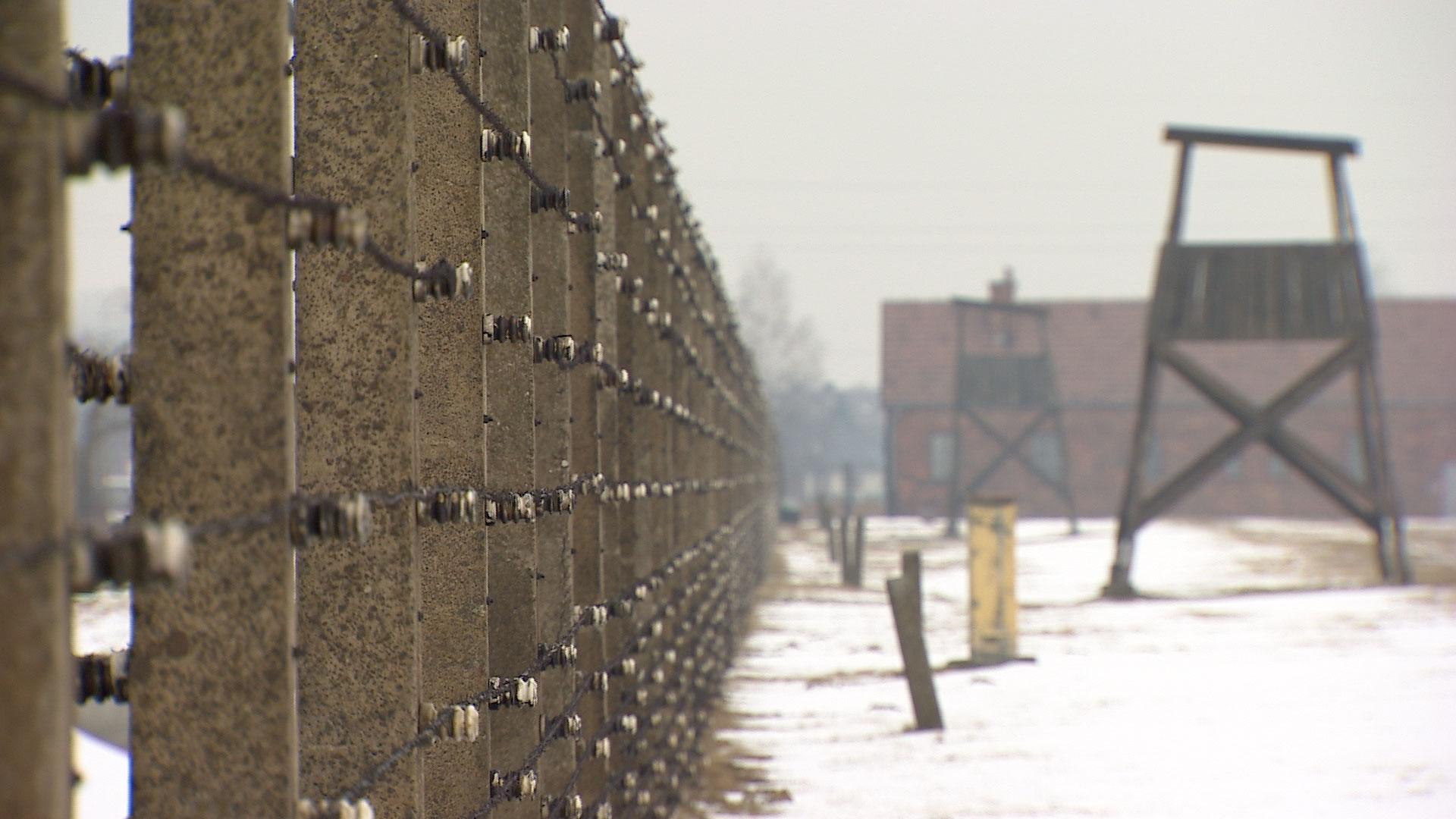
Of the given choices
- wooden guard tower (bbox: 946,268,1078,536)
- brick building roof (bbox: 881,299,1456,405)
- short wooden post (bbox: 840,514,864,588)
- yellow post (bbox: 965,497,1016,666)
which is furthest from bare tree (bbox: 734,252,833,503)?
yellow post (bbox: 965,497,1016,666)

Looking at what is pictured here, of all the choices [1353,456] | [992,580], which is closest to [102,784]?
[992,580]

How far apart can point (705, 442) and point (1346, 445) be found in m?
39.3

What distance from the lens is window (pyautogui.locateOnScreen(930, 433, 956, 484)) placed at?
44156mm

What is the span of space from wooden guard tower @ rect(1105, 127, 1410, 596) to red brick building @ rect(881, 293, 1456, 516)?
26.8m

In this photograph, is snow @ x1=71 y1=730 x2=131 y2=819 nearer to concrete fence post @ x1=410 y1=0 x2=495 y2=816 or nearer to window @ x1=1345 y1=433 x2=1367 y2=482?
concrete fence post @ x1=410 y1=0 x2=495 y2=816

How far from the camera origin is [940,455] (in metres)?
44.4

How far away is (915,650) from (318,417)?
5557 mm

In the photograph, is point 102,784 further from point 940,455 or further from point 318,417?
point 940,455

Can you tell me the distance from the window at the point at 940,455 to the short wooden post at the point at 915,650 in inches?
1437

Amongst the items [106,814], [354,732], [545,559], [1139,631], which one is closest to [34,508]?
[354,732]

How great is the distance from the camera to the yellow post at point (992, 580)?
9.24 meters

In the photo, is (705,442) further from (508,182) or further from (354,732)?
(354,732)

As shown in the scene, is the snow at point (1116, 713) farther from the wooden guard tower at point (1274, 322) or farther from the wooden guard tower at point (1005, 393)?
the wooden guard tower at point (1005, 393)

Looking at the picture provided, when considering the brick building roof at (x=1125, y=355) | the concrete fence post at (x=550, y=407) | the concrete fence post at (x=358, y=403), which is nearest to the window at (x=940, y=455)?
the brick building roof at (x=1125, y=355)
